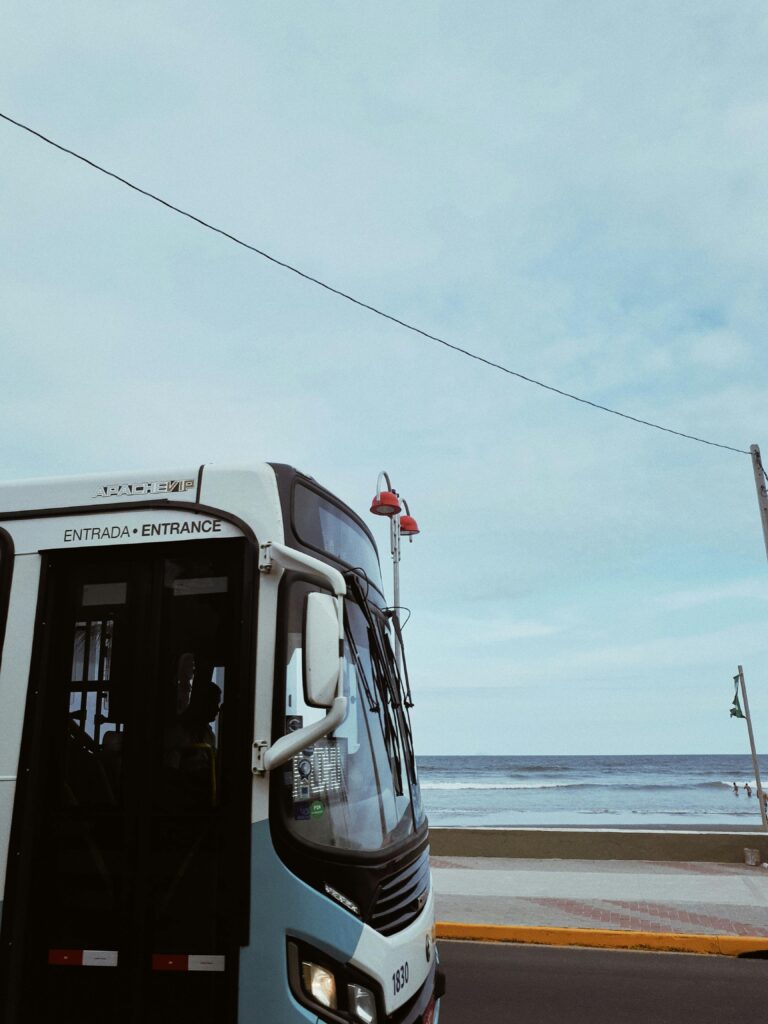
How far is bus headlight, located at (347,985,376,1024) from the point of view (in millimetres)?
3021

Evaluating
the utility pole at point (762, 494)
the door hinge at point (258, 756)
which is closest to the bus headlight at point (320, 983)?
the door hinge at point (258, 756)

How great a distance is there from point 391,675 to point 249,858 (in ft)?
4.24

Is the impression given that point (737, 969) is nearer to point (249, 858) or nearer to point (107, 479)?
point (249, 858)

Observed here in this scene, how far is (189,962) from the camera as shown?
119 inches

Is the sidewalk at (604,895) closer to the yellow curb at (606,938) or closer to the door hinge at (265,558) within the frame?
the yellow curb at (606,938)

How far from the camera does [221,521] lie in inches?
136

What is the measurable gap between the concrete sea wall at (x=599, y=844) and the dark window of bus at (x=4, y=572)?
932 cm

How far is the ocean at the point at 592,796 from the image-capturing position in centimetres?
3625

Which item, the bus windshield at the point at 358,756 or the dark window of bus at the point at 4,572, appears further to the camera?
the dark window of bus at the point at 4,572

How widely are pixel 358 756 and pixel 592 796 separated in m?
49.5

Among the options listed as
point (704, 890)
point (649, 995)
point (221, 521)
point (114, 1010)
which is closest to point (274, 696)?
point (221, 521)

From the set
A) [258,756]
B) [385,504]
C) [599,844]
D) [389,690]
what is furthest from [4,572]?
[599,844]

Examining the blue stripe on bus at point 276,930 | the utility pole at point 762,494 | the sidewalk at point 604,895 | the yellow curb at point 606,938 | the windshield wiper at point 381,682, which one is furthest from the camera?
the utility pole at point 762,494

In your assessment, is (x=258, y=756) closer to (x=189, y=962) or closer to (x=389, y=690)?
(x=189, y=962)
